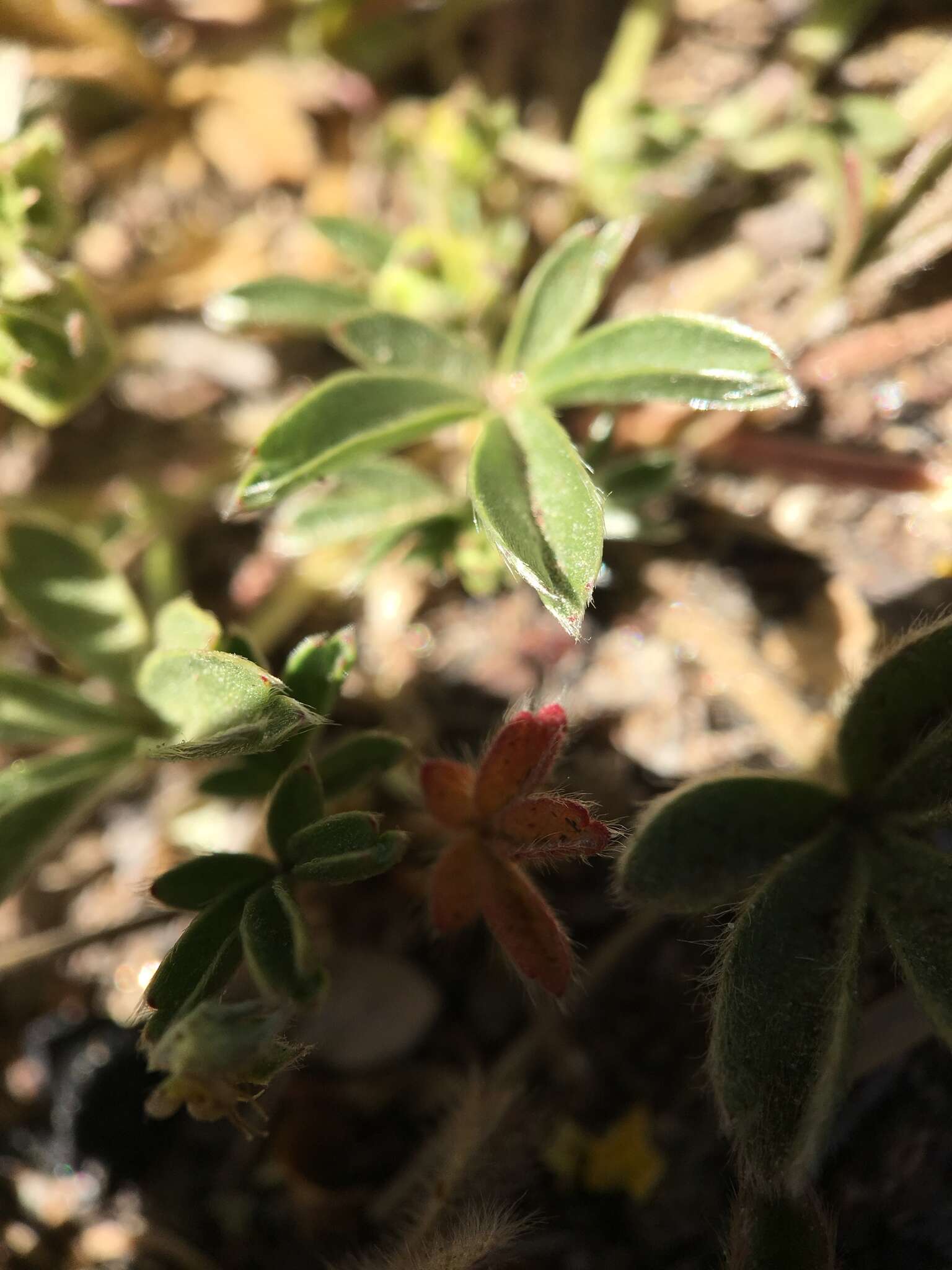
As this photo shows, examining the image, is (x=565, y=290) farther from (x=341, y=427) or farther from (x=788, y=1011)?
(x=788, y=1011)

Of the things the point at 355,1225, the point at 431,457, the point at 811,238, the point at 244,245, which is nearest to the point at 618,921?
the point at 355,1225

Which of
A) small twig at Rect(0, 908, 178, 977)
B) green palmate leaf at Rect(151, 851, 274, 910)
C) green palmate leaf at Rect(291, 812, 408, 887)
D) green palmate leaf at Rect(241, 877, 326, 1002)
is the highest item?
green palmate leaf at Rect(291, 812, 408, 887)

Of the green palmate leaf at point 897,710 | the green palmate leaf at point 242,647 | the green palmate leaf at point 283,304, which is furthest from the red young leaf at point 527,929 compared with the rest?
the green palmate leaf at point 283,304

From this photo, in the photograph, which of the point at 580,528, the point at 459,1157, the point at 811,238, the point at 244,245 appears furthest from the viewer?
the point at 244,245

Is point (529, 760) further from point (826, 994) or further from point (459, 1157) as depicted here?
point (459, 1157)

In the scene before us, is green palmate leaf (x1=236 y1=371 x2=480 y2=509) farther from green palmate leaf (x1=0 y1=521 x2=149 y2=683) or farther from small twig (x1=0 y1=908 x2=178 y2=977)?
small twig (x1=0 y1=908 x2=178 y2=977)

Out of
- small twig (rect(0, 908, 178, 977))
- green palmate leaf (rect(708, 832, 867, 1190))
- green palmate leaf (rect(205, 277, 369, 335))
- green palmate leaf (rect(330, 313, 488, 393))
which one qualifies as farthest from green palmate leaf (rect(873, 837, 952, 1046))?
green palmate leaf (rect(205, 277, 369, 335))
